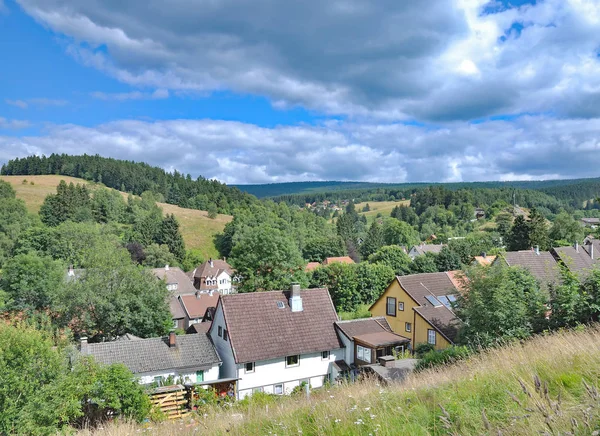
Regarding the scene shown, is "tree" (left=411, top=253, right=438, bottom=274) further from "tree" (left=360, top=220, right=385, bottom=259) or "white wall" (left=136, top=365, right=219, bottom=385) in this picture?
"white wall" (left=136, top=365, right=219, bottom=385)

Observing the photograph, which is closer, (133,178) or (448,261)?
(448,261)

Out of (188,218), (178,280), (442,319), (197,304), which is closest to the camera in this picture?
(442,319)

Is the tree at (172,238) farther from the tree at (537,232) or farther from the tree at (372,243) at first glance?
the tree at (537,232)

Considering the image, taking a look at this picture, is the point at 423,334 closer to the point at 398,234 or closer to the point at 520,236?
the point at 520,236

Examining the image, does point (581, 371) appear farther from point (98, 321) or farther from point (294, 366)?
point (98, 321)

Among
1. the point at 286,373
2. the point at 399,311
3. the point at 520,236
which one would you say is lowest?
the point at 286,373

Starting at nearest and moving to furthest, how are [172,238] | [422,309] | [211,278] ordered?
[422,309]
[211,278]
[172,238]

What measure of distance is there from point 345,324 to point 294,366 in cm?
455

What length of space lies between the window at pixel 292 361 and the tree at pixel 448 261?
1512 inches

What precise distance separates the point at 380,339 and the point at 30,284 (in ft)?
95.2

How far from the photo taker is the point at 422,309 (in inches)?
1097

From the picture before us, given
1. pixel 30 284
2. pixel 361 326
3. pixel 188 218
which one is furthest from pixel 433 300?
pixel 188 218

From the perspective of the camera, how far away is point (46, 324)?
29.4 m

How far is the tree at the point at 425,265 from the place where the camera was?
55531mm
